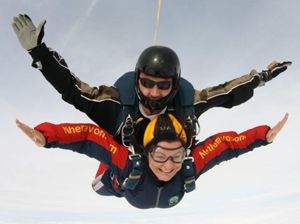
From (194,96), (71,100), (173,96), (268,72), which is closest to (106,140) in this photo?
(71,100)

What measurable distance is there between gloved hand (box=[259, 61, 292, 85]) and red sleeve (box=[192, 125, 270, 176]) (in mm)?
737

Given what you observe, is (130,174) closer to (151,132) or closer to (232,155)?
(151,132)

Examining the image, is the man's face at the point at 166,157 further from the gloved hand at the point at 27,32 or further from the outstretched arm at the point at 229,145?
the gloved hand at the point at 27,32

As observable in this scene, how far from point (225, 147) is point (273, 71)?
3.58 feet

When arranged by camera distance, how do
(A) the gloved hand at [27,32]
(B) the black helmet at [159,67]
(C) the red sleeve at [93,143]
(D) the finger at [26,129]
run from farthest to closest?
(B) the black helmet at [159,67]
(A) the gloved hand at [27,32]
(C) the red sleeve at [93,143]
(D) the finger at [26,129]

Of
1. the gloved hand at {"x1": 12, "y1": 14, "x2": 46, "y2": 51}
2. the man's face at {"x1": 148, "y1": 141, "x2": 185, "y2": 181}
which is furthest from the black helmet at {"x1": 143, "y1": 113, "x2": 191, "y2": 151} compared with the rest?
the gloved hand at {"x1": 12, "y1": 14, "x2": 46, "y2": 51}

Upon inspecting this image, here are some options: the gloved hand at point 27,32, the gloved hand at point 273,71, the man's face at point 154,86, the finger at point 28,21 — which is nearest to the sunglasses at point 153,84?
the man's face at point 154,86

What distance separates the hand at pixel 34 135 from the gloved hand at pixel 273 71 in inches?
94.0

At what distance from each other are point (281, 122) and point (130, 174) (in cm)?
143

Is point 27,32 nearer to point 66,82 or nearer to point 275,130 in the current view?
point 66,82

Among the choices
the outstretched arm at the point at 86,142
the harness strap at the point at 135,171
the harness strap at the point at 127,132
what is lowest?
the harness strap at the point at 135,171

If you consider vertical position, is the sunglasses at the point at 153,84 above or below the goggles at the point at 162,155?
above

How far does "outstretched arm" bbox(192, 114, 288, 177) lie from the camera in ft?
11.5

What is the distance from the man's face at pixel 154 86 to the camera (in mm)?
3457
